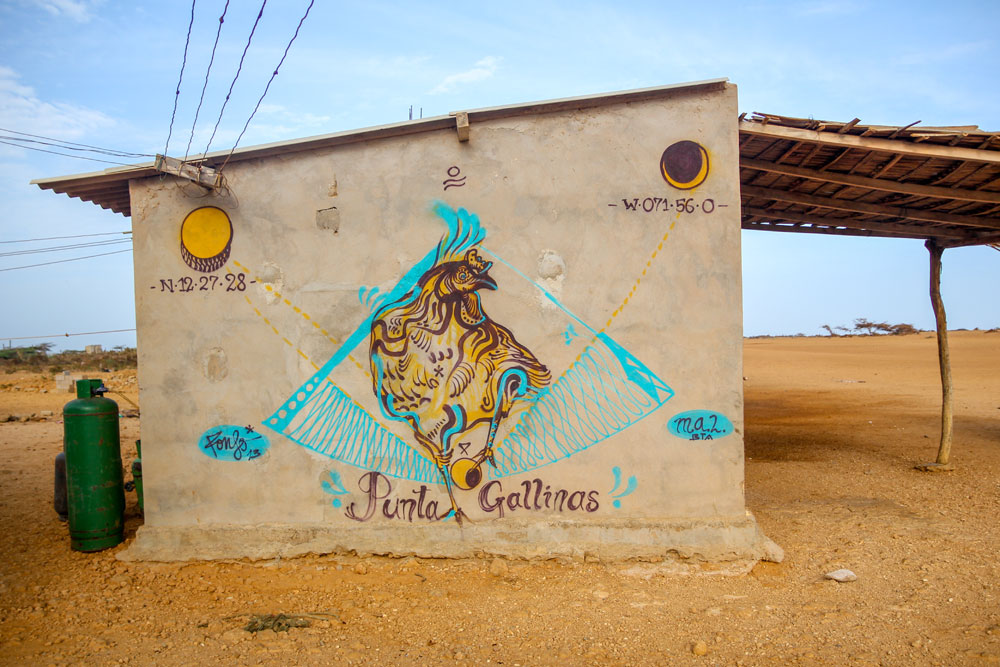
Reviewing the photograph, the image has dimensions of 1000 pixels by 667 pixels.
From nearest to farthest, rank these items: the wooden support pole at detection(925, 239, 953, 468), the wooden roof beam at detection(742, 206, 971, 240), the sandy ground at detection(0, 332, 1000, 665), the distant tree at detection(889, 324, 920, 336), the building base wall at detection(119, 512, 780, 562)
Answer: the sandy ground at detection(0, 332, 1000, 665) < the building base wall at detection(119, 512, 780, 562) < the wooden roof beam at detection(742, 206, 971, 240) < the wooden support pole at detection(925, 239, 953, 468) < the distant tree at detection(889, 324, 920, 336)

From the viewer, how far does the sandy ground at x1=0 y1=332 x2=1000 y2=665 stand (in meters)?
3.77

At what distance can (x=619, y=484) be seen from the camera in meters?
4.96

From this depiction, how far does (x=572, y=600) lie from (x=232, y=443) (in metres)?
3.00

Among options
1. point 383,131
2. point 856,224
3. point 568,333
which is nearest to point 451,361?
point 568,333

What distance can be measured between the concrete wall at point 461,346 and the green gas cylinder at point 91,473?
1.47 feet

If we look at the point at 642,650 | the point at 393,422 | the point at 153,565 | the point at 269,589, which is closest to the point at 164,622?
the point at 269,589

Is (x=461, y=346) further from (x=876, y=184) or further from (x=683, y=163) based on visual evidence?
(x=876, y=184)

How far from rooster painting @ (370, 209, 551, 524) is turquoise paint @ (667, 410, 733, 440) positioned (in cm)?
104

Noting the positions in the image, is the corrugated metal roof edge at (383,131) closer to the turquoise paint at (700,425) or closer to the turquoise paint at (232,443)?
the turquoise paint at (232,443)

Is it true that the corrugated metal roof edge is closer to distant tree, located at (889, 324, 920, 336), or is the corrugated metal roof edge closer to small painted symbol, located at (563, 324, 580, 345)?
small painted symbol, located at (563, 324, 580, 345)

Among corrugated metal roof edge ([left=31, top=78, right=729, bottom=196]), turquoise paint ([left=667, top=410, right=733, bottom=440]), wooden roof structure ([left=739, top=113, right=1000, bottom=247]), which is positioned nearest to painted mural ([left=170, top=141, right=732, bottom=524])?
turquoise paint ([left=667, top=410, right=733, bottom=440])

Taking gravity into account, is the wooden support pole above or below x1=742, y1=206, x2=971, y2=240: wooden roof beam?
below

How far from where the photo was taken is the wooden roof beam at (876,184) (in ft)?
19.4

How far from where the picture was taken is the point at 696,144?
4.96 metres
